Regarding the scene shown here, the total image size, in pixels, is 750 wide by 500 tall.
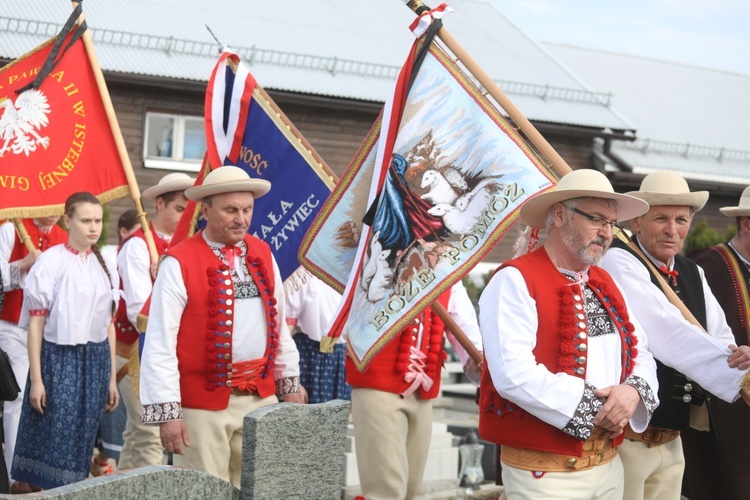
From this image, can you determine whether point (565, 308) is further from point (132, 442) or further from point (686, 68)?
point (686, 68)

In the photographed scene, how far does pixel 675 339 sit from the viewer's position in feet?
16.9

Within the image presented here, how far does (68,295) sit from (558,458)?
4.07 m

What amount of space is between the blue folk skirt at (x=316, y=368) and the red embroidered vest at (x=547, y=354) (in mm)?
4058

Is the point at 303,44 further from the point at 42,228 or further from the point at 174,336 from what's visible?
the point at 174,336

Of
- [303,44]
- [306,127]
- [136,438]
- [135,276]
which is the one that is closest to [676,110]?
[303,44]

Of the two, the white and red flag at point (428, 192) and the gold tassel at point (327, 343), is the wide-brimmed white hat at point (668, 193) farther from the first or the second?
the gold tassel at point (327, 343)

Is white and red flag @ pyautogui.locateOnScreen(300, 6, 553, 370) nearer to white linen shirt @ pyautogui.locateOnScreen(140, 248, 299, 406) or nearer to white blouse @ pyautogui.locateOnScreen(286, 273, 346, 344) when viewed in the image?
white linen shirt @ pyautogui.locateOnScreen(140, 248, 299, 406)

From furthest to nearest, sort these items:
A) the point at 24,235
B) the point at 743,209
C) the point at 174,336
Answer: the point at 24,235, the point at 743,209, the point at 174,336

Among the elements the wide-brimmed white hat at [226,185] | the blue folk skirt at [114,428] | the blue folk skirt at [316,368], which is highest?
the wide-brimmed white hat at [226,185]

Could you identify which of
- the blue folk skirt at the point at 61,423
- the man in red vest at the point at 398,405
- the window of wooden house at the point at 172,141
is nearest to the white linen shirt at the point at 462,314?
the man in red vest at the point at 398,405

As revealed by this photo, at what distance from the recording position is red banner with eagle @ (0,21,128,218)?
746 cm

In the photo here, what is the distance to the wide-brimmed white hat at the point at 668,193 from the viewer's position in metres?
5.54

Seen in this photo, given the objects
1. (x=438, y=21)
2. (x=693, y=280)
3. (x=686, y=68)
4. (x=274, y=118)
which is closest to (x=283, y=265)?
(x=274, y=118)

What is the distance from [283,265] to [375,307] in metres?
1.80
